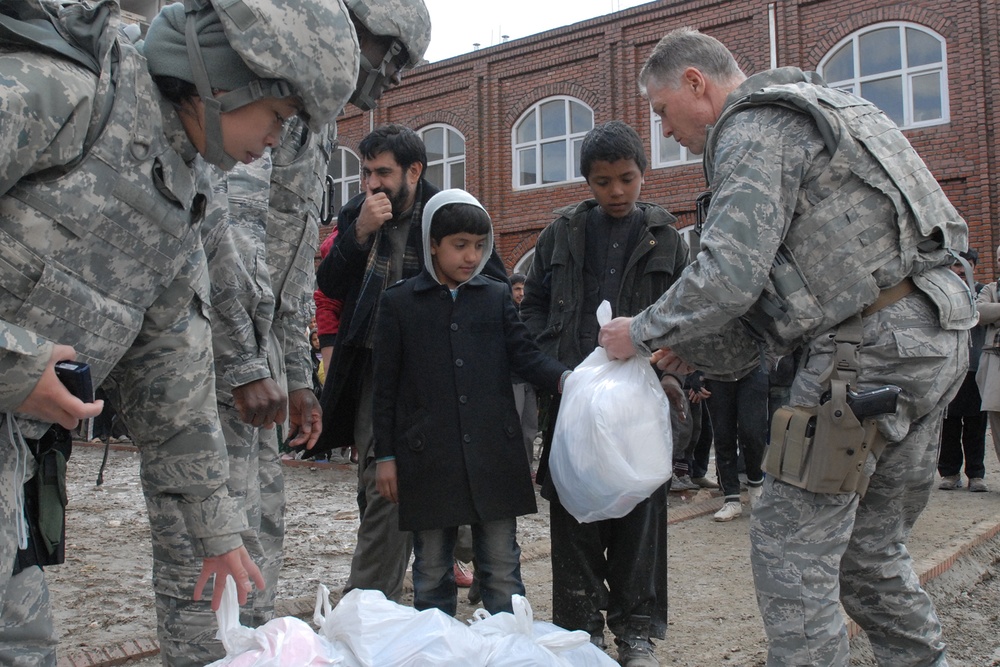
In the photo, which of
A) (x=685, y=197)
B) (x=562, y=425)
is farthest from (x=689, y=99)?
(x=685, y=197)

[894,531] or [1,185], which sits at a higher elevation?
[1,185]

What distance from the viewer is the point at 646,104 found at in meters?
16.6

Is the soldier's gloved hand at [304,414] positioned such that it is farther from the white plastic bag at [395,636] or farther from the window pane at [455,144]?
the window pane at [455,144]

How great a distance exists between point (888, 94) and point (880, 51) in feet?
2.38

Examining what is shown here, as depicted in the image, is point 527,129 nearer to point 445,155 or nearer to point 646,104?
point 445,155

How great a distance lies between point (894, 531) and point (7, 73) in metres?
2.44

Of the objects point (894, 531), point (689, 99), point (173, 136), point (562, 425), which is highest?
point (689, 99)

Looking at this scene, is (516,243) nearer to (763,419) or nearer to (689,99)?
(763,419)

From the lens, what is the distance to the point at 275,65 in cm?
170

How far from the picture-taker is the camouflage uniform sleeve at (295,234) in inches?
122

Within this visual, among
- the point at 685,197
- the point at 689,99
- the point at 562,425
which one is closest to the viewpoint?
the point at 689,99

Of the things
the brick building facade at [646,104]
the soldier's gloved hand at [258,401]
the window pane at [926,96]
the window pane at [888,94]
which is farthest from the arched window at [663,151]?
the soldier's gloved hand at [258,401]

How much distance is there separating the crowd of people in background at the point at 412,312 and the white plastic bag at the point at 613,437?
0.44ft

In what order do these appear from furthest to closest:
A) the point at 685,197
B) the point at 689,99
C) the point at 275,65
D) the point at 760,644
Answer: the point at 685,197 < the point at 760,644 < the point at 689,99 < the point at 275,65
